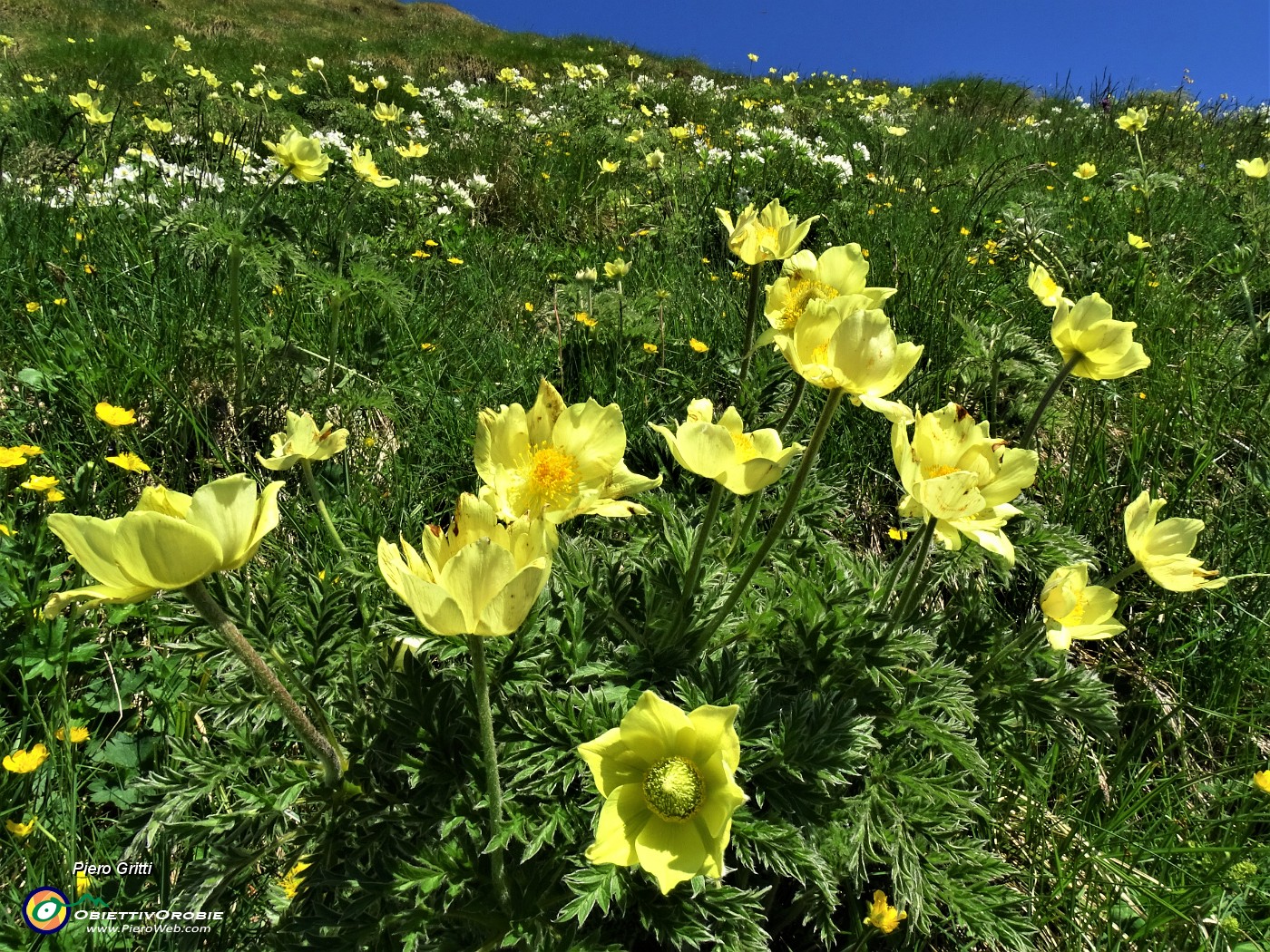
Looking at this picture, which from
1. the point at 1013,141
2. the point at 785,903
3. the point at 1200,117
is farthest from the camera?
the point at 1200,117

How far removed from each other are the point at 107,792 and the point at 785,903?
1.55 meters

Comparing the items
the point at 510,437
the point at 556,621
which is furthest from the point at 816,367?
the point at 556,621

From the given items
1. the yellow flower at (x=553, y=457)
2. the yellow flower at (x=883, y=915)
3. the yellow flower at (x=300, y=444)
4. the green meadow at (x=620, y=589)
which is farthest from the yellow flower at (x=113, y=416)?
the yellow flower at (x=883, y=915)

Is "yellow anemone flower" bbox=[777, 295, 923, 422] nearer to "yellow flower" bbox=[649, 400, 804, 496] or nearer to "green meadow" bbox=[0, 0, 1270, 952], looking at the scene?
"green meadow" bbox=[0, 0, 1270, 952]

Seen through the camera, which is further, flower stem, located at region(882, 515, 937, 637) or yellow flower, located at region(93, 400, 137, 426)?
yellow flower, located at region(93, 400, 137, 426)

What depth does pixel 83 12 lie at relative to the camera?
13250 mm

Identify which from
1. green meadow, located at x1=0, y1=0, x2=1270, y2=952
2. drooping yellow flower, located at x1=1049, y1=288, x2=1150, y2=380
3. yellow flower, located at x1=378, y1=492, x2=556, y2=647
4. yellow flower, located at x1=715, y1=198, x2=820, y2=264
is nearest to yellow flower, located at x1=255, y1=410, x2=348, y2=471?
green meadow, located at x1=0, y1=0, x2=1270, y2=952

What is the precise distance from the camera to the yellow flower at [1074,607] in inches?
56.4

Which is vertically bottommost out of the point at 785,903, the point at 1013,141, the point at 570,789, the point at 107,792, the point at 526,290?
the point at 107,792

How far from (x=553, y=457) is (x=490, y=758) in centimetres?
50

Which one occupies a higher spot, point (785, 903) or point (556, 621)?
point (556, 621)

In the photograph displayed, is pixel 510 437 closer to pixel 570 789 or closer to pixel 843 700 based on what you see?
pixel 570 789

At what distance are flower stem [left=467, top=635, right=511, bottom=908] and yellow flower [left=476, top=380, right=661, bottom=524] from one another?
292 millimetres

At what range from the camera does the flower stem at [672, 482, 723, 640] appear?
4.50 ft
